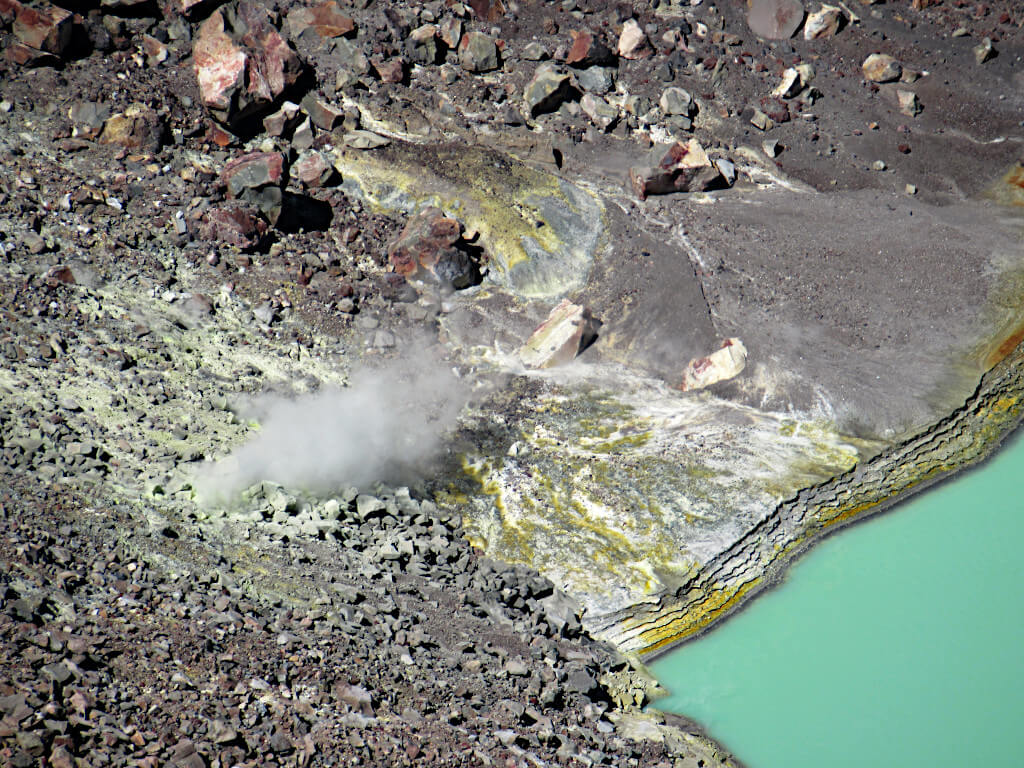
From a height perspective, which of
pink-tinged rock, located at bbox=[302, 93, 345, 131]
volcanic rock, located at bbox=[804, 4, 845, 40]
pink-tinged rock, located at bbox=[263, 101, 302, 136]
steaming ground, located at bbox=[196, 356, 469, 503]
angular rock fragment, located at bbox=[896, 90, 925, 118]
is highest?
volcanic rock, located at bbox=[804, 4, 845, 40]

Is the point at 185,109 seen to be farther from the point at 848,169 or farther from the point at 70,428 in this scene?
the point at 848,169

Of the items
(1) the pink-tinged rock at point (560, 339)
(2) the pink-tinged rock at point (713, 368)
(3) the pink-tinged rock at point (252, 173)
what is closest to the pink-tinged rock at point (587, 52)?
(1) the pink-tinged rock at point (560, 339)

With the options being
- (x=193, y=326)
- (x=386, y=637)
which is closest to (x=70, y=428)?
(x=193, y=326)

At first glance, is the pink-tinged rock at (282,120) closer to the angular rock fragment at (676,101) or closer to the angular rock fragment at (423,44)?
the angular rock fragment at (423,44)

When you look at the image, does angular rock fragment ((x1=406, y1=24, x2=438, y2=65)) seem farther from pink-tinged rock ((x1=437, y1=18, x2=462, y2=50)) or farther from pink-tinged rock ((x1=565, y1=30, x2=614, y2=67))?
pink-tinged rock ((x1=565, y1=30, x2=614, y2=67))

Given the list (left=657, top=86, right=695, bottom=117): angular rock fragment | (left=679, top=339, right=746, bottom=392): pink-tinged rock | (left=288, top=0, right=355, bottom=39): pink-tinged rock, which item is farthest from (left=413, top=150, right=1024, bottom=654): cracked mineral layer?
(left=288, top=0, right=355, bottom=39): pink-tinged rock

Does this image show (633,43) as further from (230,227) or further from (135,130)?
(135,130)
